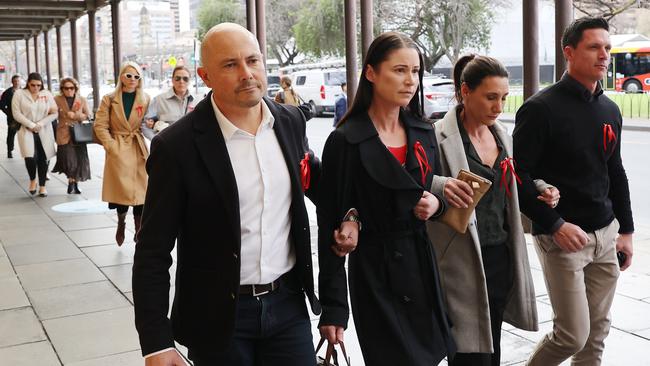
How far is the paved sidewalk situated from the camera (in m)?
4.45

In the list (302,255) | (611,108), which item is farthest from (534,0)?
(302,255)

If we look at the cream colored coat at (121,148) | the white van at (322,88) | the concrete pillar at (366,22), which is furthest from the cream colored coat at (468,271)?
the white van at (322,88)

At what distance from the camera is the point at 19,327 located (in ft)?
16.8

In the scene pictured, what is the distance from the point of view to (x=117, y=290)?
5.95 metres

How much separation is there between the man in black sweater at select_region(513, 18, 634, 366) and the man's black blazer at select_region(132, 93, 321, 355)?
1472 millimetres

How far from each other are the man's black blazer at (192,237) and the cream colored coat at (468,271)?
87cm

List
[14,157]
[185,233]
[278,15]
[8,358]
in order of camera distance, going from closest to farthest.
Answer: [185,233] < [8,358] < [14,157] < [278,15]

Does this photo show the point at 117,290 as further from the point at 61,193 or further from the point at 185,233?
the point at 61,193

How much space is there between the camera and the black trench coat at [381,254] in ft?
8.70

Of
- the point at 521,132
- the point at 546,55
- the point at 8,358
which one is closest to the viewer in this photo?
the point at 521,132

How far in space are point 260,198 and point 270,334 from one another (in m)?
0.40

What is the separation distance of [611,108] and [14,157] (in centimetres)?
1666

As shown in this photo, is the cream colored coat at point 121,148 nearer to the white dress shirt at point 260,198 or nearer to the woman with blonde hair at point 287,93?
the white dress shirt at point 260,198

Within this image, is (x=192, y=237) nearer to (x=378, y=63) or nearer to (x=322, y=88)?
(x=378, y=63)
